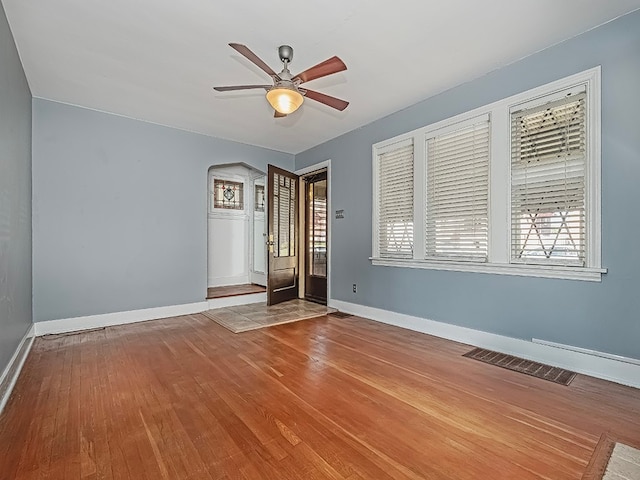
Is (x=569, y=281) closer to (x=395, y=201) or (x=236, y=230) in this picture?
(x=395, y=201)

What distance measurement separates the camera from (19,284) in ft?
9.48

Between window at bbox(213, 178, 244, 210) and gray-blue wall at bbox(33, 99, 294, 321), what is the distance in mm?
1170

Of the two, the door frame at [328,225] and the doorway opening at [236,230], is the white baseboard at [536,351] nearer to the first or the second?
the door frame at [328,225]

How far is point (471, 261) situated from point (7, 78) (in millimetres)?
4438

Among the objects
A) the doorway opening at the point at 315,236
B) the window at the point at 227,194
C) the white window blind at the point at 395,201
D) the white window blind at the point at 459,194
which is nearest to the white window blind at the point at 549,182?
the white window blind at the point at 459,194

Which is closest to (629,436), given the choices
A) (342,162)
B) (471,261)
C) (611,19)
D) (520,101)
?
(471,261)

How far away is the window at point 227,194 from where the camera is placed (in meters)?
6.21

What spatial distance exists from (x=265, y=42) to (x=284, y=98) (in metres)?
0.52

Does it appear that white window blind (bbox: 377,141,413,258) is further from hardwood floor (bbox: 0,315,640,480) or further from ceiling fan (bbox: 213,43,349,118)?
ceiling fan (bbox: 213,43,349,118)

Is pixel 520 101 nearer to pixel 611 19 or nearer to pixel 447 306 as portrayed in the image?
pixel 611 19

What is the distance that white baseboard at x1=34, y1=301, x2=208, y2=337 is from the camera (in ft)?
12.2

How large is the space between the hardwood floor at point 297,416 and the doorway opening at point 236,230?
10.5ft

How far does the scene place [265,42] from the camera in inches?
103

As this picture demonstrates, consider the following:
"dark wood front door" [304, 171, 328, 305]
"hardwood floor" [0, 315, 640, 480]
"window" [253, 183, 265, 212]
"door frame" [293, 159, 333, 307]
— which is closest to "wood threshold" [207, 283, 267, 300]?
"door frame" [293, 159, 333, 307]
